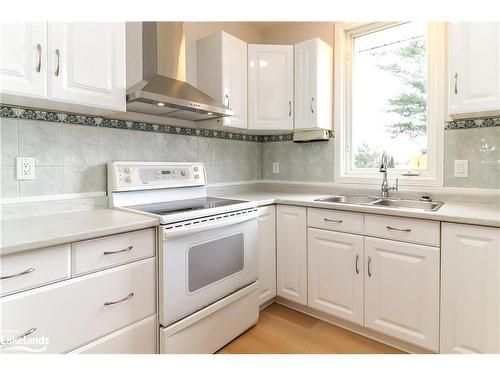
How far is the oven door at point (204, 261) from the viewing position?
1433 mm

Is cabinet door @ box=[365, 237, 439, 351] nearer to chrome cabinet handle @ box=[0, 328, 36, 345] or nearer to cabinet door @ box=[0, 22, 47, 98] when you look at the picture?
chrome cabinet handle @ box=[0, 328, 36, 345]

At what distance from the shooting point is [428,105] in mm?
2107

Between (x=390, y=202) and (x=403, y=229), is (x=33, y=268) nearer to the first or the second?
(x=403, y=229)

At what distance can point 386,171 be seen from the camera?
7.17 ft

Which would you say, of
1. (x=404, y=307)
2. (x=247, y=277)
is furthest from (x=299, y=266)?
(x=404, y=307)

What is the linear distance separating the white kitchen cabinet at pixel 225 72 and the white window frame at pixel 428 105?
85 cm

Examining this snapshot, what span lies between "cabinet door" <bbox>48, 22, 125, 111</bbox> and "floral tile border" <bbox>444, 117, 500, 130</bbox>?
216 cm

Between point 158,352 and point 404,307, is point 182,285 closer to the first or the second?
point 158,352

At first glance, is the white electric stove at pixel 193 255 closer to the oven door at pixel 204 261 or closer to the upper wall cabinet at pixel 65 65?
the oven door at pixel 204 261

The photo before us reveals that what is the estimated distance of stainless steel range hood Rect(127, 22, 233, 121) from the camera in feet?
5.44

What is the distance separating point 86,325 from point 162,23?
186cm

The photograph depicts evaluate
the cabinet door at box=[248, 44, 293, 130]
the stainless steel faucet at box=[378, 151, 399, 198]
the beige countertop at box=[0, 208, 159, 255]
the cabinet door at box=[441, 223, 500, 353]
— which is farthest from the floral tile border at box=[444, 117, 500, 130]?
the beige countertop at box=[0, 208, 159, 255]

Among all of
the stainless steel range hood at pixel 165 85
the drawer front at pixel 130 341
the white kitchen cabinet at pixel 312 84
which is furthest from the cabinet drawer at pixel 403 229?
the drawer front at pixel 130 341

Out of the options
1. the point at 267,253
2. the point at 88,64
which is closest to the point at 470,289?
the point at 267,253
